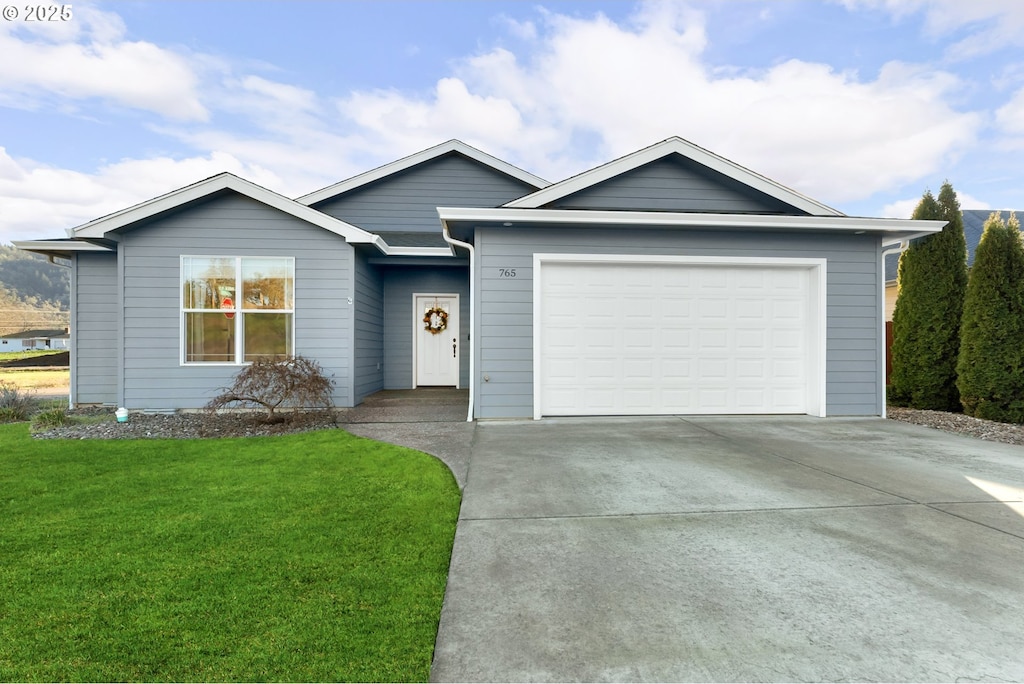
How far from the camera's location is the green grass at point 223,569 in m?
1.91

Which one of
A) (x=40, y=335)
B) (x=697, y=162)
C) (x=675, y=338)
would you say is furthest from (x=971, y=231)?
(x=40, y=335)

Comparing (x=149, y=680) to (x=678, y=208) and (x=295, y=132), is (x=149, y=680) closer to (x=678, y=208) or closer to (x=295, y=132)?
(x=678, y=208)

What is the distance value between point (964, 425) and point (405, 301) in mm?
10339

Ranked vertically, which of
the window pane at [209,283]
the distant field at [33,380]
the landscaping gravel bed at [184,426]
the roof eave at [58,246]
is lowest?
the distant field at [33,380]

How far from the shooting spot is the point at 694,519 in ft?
11.3

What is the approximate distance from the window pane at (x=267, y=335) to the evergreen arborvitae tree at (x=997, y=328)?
445 inches

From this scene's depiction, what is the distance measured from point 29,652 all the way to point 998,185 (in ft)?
98.6

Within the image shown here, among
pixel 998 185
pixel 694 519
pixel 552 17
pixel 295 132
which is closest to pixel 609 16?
pixel 552 17

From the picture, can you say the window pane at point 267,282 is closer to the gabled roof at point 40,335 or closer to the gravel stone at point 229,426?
the gravel stone at point 229,426

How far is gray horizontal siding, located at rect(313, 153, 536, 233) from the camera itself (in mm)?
11602

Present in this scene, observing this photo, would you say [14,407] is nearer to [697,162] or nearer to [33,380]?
[33,380]

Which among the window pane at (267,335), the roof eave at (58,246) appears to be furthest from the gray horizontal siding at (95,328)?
the window pane at (267,335)

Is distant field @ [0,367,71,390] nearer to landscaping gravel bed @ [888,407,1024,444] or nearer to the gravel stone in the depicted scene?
the gravel stone

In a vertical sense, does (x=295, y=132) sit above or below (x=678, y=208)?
above
